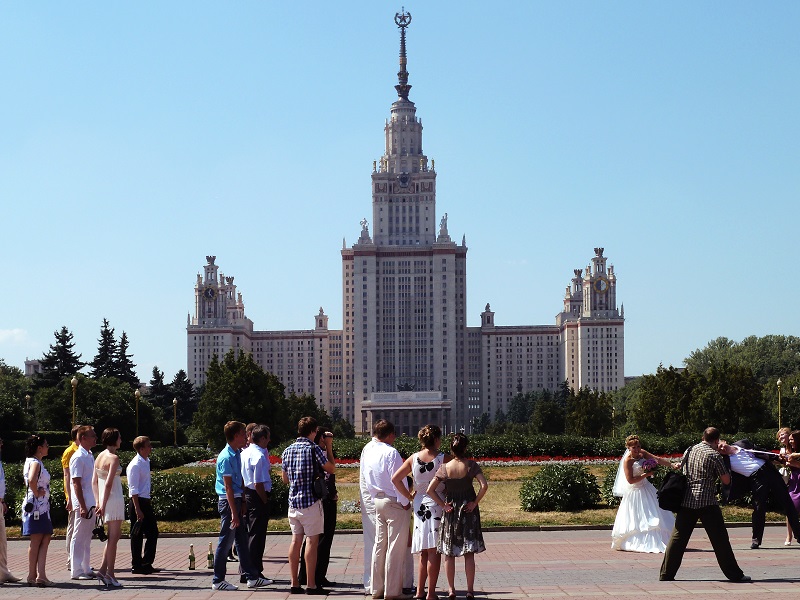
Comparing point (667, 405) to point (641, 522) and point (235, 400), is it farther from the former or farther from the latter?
point (641, 522)

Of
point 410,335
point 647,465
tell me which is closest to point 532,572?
point 647,465

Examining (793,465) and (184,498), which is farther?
(184,498)

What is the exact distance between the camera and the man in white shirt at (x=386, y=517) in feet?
45.6

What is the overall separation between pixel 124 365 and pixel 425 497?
105 meters

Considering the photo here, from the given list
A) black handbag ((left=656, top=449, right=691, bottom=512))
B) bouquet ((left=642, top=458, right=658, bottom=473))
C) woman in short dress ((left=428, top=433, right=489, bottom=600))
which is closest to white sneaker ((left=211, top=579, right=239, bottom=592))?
woman in short dress ((left=428, top=433, right=489, bottom=600))

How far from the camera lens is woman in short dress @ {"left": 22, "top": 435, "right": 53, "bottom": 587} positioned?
1576 cm

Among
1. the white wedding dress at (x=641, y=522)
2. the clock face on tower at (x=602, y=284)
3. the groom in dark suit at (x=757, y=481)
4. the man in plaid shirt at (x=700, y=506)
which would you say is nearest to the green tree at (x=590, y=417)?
the white wedding dress at (x=641, y=522)

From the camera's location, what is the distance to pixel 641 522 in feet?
61.5

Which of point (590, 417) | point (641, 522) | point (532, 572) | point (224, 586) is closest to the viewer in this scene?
point (224, 586)

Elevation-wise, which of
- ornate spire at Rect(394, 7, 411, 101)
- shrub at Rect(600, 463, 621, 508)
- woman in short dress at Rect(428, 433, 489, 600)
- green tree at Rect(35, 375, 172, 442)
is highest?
ornate spire at Rect(394, 7, 411, 101)

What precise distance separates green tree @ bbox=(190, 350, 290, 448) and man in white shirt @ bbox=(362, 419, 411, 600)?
51672mm

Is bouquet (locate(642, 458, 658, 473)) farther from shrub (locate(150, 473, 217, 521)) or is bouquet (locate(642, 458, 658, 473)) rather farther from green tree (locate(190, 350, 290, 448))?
green tree (locate(190, 350, 290, 448))

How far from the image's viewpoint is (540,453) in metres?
49.3

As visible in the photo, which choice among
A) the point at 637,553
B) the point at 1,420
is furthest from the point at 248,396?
the point at 637,553
